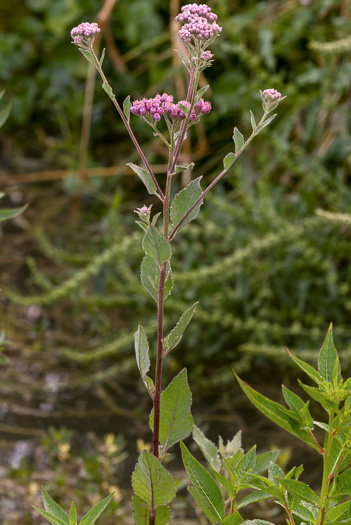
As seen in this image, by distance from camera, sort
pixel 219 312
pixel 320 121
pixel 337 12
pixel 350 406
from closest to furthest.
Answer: pixel 350 406, pixel 219 312, pixel 320 121, pixel 337 12

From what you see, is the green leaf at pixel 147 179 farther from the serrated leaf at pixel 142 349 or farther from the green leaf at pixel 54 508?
the green leaf at pixel 54 508

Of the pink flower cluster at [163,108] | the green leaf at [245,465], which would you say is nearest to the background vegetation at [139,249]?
the green leaf at [245,465]

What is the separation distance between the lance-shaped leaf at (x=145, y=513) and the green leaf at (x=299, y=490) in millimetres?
137

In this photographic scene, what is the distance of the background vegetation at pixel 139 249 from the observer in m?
1.56

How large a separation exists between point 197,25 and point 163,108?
70mm

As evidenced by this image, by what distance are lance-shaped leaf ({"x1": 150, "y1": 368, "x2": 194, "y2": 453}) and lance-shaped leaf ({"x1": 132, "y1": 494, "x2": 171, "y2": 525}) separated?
0.06 metres

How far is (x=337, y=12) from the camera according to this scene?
2158 mm

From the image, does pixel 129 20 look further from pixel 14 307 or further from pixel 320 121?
pixel 14 307

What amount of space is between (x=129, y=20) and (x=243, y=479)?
81.7 inches

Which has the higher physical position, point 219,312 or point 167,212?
point 167,212

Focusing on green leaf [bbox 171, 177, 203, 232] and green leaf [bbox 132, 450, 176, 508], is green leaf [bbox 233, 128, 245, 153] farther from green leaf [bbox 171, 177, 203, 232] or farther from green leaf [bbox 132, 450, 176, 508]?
green leaf [bbox 132, 450, 176, 508]

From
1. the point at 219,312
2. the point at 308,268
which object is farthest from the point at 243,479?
the point at 308,268

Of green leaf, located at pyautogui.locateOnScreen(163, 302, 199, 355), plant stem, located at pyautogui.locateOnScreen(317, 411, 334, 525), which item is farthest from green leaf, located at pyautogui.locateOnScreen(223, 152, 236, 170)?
plant stem, located at pyautogui.locateOnScreen(317, 411, 334, 525)

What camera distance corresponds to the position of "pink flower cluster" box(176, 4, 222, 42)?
0.58 m
